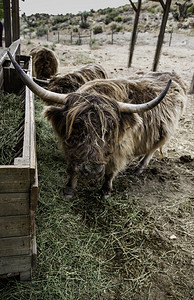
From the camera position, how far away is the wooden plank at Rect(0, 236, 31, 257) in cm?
182

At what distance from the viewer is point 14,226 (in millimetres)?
1766

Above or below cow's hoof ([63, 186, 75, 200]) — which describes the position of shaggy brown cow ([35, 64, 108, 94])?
above

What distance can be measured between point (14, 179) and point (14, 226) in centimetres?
42

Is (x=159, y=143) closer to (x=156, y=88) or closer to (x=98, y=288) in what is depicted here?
(x=156, y=88)

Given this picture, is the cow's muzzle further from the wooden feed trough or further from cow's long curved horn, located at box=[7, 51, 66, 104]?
cow's long curved horn, located at box=[7, 51, 66, 104]

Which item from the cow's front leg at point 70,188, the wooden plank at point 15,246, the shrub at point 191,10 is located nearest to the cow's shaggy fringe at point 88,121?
the cow's front leg at point 70,188

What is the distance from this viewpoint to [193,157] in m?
4.82

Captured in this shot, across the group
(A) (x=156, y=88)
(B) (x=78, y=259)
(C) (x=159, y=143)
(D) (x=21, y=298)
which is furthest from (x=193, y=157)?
(D) (x=21, y=298)

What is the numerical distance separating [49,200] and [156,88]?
2298mm

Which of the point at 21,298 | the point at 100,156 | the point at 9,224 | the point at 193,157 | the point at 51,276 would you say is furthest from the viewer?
→ the point at 193,157

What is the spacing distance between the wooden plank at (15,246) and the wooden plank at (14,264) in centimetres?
6

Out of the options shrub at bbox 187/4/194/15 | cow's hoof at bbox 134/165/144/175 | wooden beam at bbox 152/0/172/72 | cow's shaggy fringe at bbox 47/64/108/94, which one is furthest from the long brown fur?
shrub at bbox 187/4/194/15

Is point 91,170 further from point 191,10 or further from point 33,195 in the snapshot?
point 191,10

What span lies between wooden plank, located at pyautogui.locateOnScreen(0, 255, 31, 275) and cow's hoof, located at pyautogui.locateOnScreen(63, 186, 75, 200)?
4.69 feet
